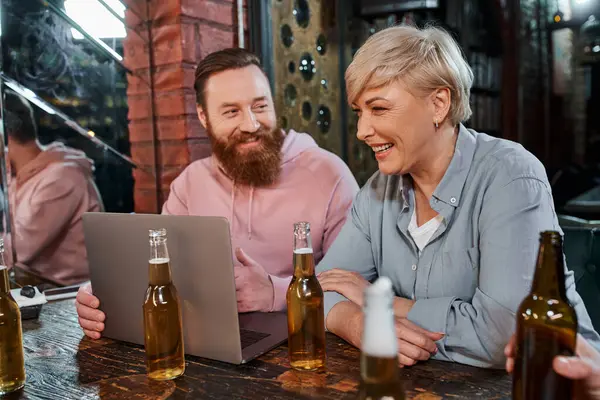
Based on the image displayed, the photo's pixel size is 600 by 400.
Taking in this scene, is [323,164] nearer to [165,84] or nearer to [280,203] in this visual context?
[280,203]

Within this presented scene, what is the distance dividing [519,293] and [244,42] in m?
1.75

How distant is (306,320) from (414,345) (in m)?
0.20

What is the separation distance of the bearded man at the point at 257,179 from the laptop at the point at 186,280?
641mm

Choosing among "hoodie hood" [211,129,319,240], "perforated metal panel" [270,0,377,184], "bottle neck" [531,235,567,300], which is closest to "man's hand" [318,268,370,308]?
"bottle neck" [531,235,567,300]

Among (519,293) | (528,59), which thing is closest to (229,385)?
(519,293)

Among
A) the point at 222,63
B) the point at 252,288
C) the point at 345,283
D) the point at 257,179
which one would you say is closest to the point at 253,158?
the point at 257,179

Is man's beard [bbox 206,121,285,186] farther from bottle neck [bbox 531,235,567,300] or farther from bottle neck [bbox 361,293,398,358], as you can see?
bottle neck [bbox 361,293,398,358]

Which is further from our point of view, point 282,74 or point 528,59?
point 528,59

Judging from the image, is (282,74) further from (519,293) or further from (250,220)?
(519,293)

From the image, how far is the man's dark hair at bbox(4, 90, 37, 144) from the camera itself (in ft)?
6.04

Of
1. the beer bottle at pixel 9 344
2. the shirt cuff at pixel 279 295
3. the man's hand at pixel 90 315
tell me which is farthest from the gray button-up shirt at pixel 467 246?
the beer bottle at pixel 9 344

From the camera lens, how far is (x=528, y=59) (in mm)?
5332

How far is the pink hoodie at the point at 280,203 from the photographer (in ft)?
6.03

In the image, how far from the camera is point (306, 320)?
3.22ft
